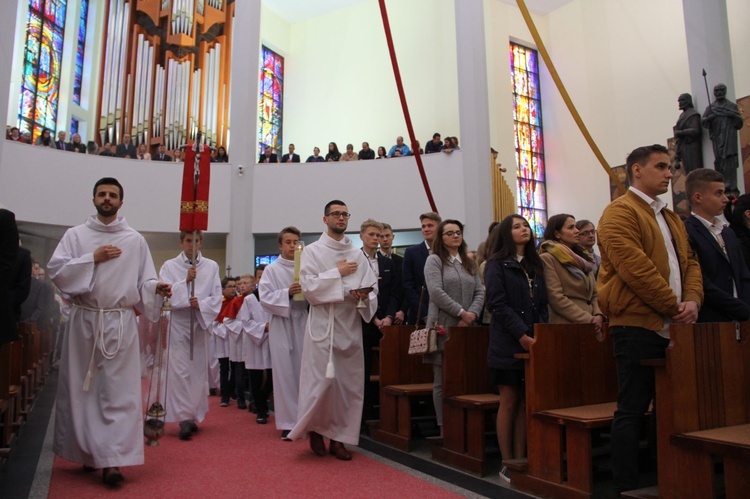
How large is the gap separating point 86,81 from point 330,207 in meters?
12.5

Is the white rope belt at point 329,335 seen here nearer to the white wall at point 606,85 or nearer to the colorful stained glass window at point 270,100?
the white wall at point 606,85

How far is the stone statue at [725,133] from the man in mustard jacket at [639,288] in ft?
21.1

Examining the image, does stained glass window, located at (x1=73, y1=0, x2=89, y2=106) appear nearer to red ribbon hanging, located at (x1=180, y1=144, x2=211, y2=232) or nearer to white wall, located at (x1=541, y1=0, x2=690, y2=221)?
white wall, located at (x1=541, y1=0, x2=690, y2=221)

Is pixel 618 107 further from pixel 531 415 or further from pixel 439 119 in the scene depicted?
pixel 531 415

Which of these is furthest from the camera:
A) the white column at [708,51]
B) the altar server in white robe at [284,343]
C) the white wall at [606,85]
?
the white wall at [606,85]

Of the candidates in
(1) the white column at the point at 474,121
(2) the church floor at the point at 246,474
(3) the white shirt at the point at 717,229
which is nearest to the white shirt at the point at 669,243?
(3) the white shirt at the point at 717,229

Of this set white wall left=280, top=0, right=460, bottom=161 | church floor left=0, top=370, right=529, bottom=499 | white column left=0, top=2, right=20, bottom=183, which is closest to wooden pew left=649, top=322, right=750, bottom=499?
church floor left=0, top=370, right=529, bottom=499

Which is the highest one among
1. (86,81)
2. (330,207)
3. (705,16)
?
(86,81)

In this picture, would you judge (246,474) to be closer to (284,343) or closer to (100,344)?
(100,344)

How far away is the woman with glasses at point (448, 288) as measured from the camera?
4.27m

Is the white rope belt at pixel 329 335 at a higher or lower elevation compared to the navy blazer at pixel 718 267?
lower

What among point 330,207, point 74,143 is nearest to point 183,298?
point 330,207

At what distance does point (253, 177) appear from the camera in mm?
13344

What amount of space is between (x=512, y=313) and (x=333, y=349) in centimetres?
125
